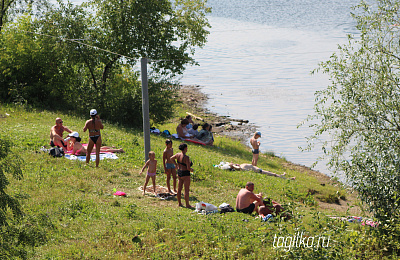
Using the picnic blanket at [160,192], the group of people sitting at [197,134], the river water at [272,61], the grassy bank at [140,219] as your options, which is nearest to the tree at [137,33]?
the group of people sitting at [197,134]

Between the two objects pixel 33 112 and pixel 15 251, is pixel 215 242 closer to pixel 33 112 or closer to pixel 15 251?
pixel 15 251

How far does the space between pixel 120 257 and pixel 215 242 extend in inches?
91.9

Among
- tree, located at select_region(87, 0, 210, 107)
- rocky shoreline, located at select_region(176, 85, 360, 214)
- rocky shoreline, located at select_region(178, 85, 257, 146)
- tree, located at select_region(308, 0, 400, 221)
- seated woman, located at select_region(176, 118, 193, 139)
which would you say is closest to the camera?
tree, located at select_region(308, 0, 400, 221)

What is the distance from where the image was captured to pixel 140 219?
11320mm

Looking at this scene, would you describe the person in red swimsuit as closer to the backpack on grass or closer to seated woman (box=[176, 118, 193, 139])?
the backpack on grass

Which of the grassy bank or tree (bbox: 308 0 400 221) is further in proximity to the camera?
tree (bbox: 308 0 400 221)

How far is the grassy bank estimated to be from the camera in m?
9.38

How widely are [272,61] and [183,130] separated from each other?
3560 centimetres

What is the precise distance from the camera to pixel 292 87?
47406 mm

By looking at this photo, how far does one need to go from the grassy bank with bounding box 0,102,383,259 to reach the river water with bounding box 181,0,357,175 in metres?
15.4

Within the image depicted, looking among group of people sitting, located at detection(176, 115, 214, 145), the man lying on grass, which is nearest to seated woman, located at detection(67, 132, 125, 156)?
the man lying on grass

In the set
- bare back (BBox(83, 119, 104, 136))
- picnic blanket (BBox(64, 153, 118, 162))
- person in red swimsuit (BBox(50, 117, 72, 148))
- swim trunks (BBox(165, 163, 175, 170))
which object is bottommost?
picnic blanket (BBox(64, 153, 118, 162))

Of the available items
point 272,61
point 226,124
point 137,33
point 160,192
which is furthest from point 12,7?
point 272,61

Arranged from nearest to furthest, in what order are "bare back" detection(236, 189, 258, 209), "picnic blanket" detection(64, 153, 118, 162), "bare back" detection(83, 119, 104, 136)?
"bare back" detection(236, 189, 258, 209) < "bare back" detection(83, 119, 104, 136) < "picnic blanket" detection(64, 153, 118, 162)
